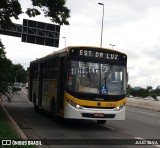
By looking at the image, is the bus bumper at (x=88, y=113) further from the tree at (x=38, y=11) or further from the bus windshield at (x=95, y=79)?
the tree at (x=38, y=11)

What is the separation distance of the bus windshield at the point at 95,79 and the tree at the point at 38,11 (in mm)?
4305

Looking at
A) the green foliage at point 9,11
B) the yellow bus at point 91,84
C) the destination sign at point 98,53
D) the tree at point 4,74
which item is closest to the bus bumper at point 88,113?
the yellow bus at point 91,84

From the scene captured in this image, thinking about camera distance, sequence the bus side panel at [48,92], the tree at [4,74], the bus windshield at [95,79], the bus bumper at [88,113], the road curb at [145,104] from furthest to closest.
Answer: the road curb at [145,104] → the tree at [4,74] → the bus side panel at [48,92] → the bus windshield at [95,79] → the bus bumper at [88,113]

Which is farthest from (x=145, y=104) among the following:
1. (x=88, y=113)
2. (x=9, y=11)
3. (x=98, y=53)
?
(x=88, y=113)

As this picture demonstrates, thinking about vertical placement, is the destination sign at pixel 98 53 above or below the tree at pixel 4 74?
above

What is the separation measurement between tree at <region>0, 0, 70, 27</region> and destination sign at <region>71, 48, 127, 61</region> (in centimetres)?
374

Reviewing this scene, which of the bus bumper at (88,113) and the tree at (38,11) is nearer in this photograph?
the bus bumper at (88,113)

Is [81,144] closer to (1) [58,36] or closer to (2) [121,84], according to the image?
(2) [121,84]

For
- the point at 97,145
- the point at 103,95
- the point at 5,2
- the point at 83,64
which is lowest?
the point at 97,145

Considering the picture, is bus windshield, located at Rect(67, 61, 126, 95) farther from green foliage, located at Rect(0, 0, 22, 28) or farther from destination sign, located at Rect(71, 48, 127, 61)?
green foliage, located at Rect(0, 0, 22, 28)

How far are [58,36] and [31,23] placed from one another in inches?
105

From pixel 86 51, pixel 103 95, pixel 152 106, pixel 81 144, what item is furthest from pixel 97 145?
pixel 152 106

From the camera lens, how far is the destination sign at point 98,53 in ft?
53.3

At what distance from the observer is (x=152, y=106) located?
3584 centimetres
